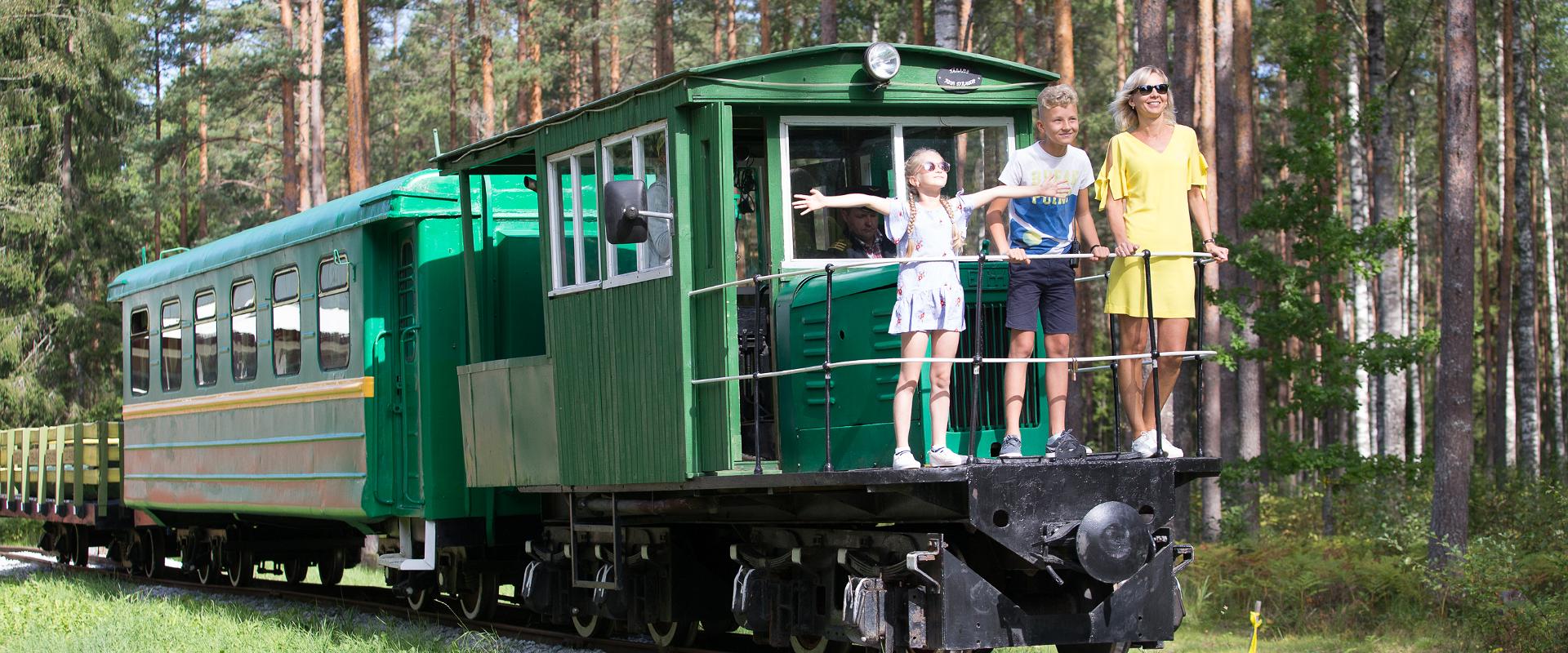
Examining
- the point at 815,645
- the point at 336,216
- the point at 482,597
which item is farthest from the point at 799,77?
the point at 482,597

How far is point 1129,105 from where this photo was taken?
761 centimetres

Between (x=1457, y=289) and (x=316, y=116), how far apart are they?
819 inches

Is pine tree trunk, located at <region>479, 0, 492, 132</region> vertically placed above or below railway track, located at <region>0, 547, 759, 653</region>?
above

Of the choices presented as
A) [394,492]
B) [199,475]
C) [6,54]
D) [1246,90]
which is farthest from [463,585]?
[6,54]

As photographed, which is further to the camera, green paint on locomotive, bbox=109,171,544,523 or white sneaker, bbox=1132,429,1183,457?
green paint on locomotive, bbox=109,171,544,523

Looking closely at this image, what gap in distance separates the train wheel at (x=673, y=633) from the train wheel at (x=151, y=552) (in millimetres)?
9720

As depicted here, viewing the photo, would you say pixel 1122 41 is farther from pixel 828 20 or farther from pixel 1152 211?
pixel 1152 211

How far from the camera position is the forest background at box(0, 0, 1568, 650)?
1438 centimetres

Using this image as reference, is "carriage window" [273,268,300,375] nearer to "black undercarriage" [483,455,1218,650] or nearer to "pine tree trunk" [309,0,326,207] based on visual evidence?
"black undercarriage" [483,455,1218,650]

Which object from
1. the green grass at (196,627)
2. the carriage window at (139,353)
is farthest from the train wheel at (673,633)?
the carriage window at (139,353)

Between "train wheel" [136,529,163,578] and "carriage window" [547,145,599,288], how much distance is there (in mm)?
10411

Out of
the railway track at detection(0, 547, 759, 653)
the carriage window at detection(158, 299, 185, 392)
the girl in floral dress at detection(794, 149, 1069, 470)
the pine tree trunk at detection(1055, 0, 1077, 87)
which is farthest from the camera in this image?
the pine tree trunk at detection(1055, 0, 1077, 87)

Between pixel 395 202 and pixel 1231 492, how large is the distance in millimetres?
18957

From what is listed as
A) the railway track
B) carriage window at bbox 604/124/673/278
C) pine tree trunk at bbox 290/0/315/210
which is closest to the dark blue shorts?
carriage window at bbox 604/124/673/278
